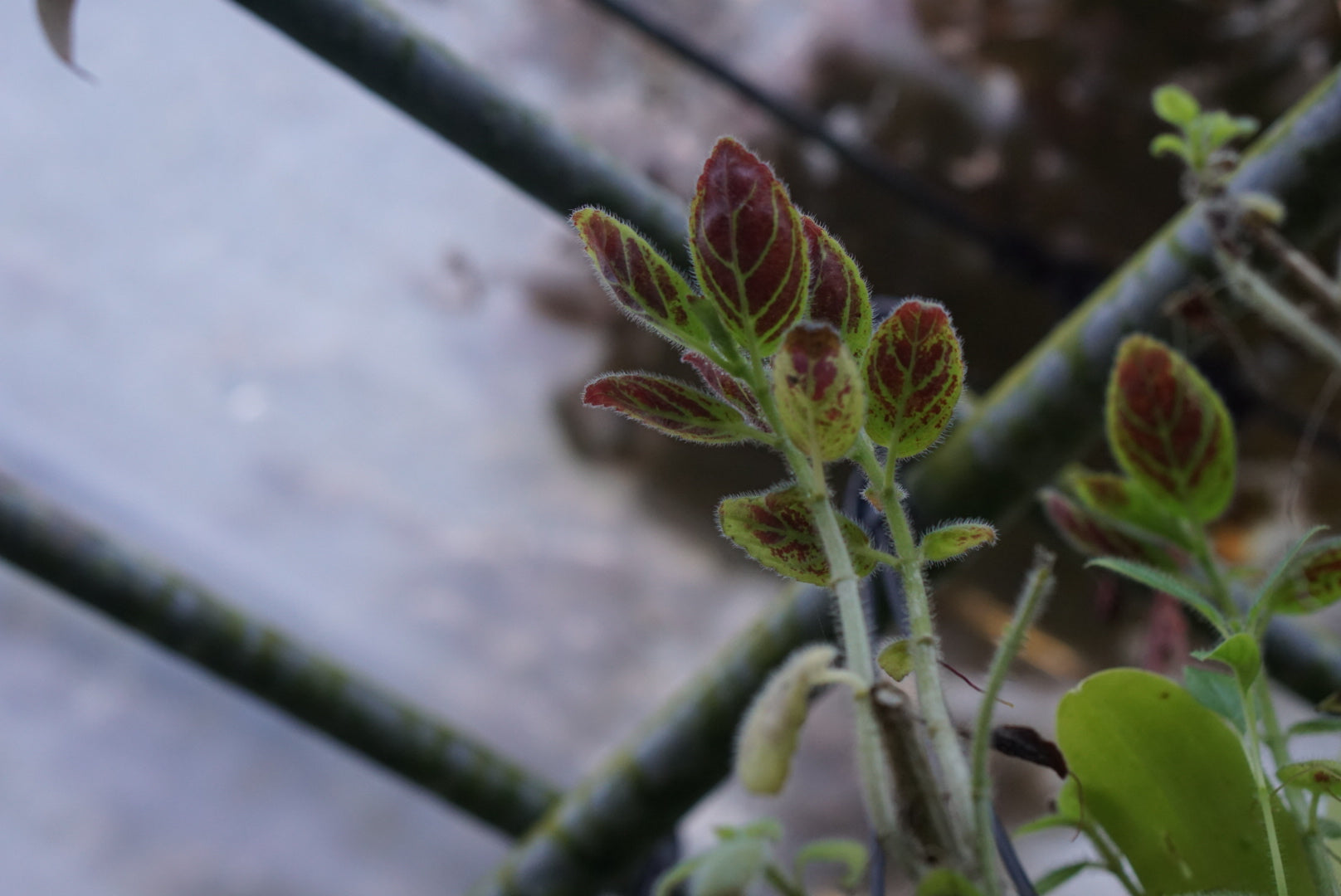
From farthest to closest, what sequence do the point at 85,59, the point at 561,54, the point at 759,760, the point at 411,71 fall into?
the point at 561,54 → the point at 85,59 → the point at 411,71 → the point at 759,760

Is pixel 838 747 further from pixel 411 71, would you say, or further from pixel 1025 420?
pixel 411 71

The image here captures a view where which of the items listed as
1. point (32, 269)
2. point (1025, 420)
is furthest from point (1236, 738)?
point (32, 269)

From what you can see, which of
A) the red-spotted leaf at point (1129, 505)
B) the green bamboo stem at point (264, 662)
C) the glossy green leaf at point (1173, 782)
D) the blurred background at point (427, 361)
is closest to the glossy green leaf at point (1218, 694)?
the glossy green leaf at point (1173, 782)

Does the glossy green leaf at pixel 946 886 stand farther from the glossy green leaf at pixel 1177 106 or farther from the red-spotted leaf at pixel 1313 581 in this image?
the glossy green leaf at pixel 1177 106

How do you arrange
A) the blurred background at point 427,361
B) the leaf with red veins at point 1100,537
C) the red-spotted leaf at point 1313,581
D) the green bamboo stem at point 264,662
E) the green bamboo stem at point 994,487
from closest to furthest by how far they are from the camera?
the red-spotted leaf at point 1313,581 < the leaf with red veins at point 1100,537 < the green bamboo stem at point 994,487 < the green bamboo stem at point 264,662 < the blurred background at point 427,361

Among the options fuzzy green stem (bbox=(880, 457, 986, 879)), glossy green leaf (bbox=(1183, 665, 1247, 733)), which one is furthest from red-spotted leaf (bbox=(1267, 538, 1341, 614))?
fuzzy green stem (bbox=(880, 457, 986, 879))

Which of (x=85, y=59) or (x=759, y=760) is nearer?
(x=759, y=760)

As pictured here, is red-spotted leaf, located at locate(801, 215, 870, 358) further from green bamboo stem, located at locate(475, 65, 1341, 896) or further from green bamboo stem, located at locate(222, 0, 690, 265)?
green bamboo stem, located at locate(222, 0, 690, 265)
